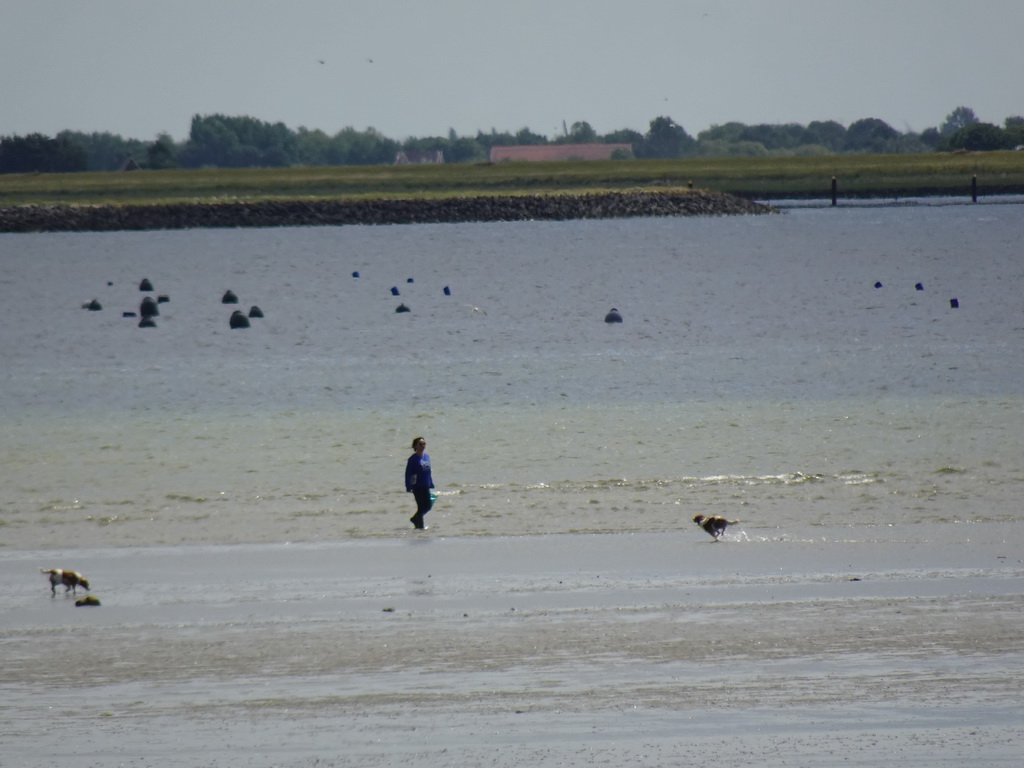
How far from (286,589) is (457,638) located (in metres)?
2.46

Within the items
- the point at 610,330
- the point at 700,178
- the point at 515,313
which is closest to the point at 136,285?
the point at 515,313

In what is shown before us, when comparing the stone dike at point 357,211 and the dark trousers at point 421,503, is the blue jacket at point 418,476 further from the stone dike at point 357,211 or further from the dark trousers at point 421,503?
the stone dike at point 357,211

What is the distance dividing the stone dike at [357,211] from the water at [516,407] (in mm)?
73158

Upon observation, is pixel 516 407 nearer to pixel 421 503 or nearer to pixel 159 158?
pixel 421 503

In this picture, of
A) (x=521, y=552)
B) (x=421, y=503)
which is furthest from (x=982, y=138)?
(x=521, y=552)

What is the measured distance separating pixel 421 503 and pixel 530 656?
548 cm

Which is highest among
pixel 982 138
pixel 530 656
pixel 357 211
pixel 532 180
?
→ pixel 982 138

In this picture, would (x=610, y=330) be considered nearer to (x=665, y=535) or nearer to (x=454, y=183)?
(x=665, y=535)

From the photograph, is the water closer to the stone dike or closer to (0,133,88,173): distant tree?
the stone dike

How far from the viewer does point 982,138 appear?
187 m

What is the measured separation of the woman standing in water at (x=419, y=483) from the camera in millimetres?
15086

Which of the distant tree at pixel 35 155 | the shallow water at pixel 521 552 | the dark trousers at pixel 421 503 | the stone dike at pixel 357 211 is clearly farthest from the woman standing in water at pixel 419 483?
the distant tree at pixel 35 155

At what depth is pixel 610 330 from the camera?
45125mm

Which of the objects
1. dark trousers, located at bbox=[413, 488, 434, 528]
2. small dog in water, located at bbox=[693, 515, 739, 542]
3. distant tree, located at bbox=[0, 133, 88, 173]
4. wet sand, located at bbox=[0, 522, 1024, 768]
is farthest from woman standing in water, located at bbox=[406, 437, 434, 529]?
distant tree, located at bbox=[0, 133, 88, 173]
